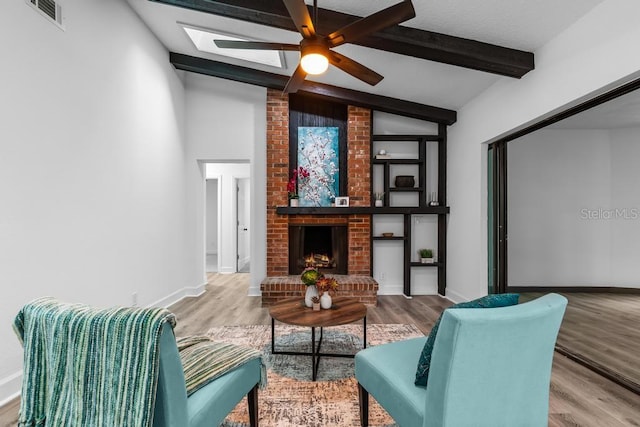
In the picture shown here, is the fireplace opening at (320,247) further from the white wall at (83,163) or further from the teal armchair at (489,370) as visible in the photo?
the teal armchair at (489,370)

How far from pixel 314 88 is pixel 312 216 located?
187cm

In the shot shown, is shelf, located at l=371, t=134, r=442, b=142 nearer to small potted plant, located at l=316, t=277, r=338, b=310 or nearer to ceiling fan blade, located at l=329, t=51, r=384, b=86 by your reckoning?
ceiling fan blade, located at l=329, t=51, r=384, b=86

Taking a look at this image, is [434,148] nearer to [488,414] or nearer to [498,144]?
[498,144]

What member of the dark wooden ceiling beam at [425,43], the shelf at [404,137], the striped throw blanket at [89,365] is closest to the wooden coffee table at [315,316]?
the striped throw blanket at [89,365]

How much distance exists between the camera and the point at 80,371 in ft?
3.84

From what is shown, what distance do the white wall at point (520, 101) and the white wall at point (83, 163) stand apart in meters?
4.07

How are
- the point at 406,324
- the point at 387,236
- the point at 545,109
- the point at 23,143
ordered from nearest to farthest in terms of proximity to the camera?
the point at 23,143
the point at 545,109
the point at 406,324
the point at 387,236

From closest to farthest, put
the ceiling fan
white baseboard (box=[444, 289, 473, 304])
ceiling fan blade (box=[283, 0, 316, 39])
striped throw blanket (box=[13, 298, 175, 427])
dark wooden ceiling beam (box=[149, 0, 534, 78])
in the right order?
striped throw blanket (box=[13, 298, 175, 427]) < ceiling fan blade (box=[283, 0, 316, 39]) < the ceiling fan < dark wooden ceiling beam (box=[149, 0, 534, 78]) < white baseboard (box=[444, 289, 473, 304])

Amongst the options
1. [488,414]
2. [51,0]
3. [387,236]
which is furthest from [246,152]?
[488,414]

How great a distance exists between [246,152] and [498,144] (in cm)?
355

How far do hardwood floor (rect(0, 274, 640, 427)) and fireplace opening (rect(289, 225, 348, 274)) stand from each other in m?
0.81

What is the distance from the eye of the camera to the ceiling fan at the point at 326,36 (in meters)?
2.07

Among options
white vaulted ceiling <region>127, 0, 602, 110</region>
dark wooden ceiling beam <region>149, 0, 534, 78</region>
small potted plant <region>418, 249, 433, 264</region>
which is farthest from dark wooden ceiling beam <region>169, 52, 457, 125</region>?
small potted plant <region>418, 249, 433, 264</region>

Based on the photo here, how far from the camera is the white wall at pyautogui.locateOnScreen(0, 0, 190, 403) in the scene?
7.26 feet
